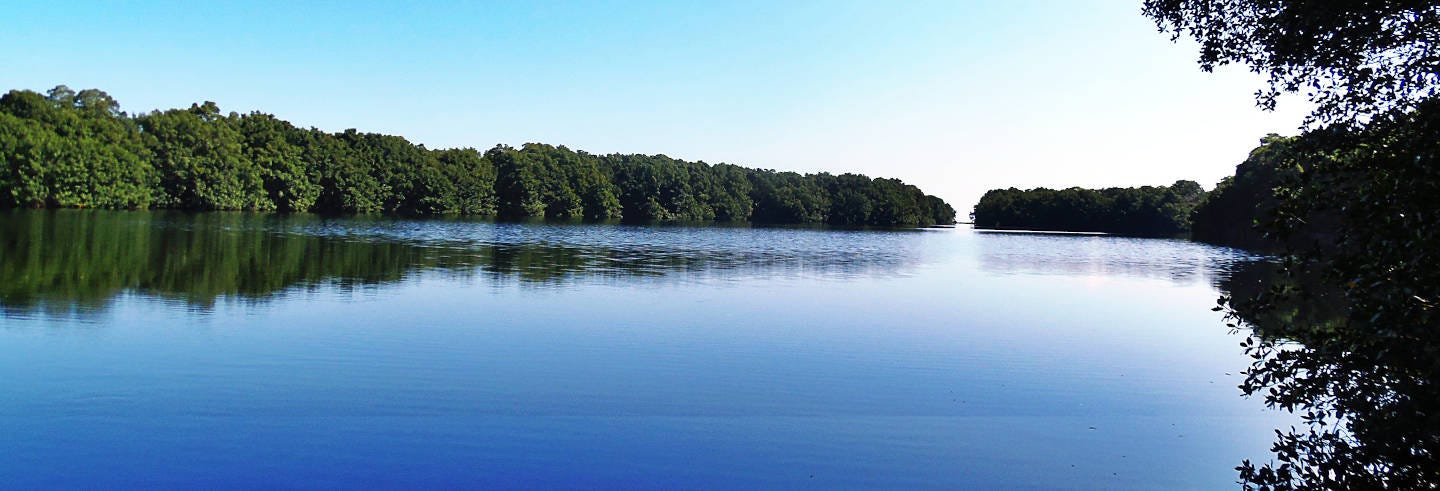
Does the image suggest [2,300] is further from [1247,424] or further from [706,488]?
[1247,424]

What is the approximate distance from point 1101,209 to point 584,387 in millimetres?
150624

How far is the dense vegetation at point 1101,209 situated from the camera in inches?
5408

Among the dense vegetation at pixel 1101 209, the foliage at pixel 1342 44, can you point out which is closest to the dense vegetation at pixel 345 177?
the dense vegetation at pixel 1101 209

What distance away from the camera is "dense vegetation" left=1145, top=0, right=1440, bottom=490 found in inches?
183

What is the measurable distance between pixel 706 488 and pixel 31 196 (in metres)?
78.5

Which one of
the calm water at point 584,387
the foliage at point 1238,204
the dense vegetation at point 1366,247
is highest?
the foliage at point 1238,204

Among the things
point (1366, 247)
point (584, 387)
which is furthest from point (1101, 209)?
point (1366, 247)

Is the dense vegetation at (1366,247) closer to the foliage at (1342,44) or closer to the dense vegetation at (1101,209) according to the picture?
the foliage at (1342,44)

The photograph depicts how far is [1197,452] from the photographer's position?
28.3ft

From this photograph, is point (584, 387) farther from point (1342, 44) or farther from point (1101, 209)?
point (1101, 209)

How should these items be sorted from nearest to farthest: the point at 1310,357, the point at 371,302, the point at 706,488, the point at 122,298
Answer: the point at 1310,357 → the point at 706,488 → the point at 122,298 → the point at 371,302

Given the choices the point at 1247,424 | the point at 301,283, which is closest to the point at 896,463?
the point at 1247,424

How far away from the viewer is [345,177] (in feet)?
340

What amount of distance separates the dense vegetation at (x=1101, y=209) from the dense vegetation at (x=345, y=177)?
1522cm
